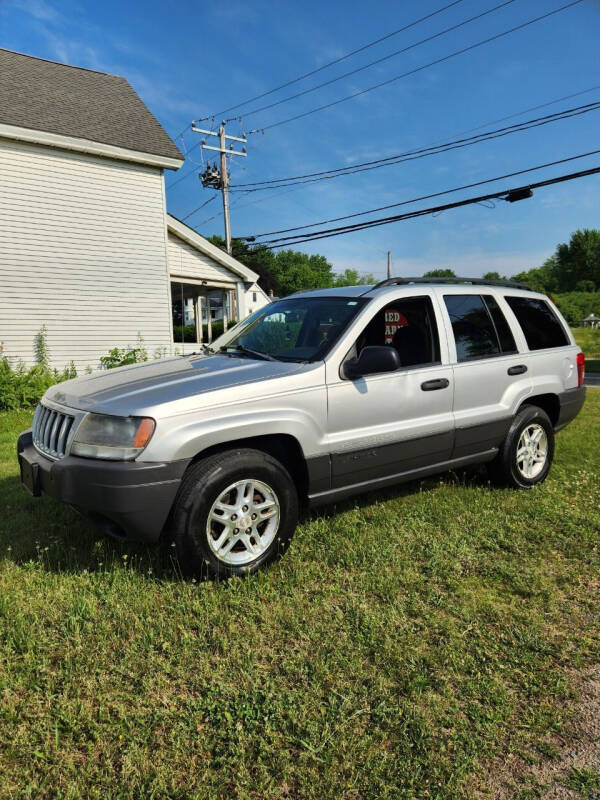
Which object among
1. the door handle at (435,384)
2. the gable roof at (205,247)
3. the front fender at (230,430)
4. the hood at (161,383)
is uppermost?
the gable roof at (205,247)

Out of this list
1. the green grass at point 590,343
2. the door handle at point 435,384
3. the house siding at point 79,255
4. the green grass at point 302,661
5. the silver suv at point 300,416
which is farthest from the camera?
the green grass at point 590,343

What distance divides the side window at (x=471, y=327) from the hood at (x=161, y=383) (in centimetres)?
151

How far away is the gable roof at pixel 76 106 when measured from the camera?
11834 millimetres

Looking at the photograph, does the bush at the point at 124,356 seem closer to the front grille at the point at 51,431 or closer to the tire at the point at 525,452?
the front grille at the point at 51,431

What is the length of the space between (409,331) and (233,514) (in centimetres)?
201

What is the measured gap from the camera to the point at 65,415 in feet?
10.8

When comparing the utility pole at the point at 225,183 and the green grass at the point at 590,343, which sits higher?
the utility pole at the point at 225,183

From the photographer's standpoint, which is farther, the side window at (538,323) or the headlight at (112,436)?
the side window at (538,323)

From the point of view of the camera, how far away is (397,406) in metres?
3.86

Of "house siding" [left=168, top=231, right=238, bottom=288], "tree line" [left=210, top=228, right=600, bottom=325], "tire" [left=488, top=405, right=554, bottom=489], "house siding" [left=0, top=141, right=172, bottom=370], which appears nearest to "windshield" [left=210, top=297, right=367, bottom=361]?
"tire" [left=488, top=405, right=554, bottom=489]

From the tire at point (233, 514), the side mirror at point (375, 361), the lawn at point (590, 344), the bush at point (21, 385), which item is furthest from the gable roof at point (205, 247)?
the lawn at point (590, 344)

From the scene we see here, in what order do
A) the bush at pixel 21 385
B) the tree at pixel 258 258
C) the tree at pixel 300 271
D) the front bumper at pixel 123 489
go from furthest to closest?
the tree at pixel 300 271
the tree at pixel 258 258
the bush at pixel 21 385
the front bumper at pixel 123 489

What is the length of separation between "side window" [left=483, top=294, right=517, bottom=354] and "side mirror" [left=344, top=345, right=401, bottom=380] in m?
1.62

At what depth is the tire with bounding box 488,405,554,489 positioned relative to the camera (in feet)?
15.5
